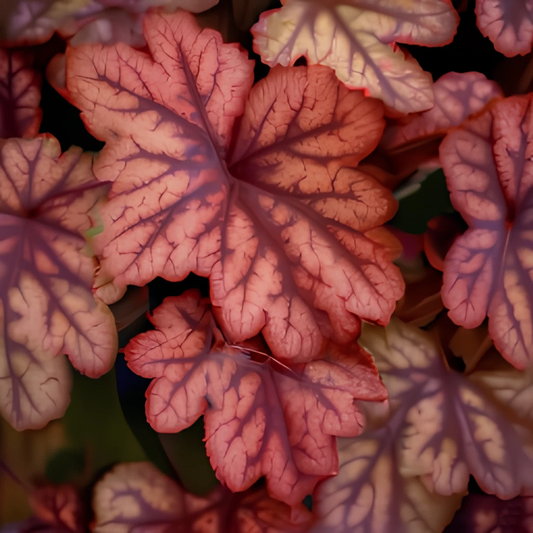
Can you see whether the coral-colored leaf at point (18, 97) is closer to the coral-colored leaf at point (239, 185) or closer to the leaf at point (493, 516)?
the coral-colored leaf at point (239, 185)

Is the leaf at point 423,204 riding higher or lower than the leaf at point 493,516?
higher

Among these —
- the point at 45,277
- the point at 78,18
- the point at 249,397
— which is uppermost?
the point at 78,18

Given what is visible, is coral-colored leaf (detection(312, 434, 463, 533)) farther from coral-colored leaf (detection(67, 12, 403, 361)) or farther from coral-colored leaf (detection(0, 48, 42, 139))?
coral-colored leaf (detection(0, 48, 42, 139))

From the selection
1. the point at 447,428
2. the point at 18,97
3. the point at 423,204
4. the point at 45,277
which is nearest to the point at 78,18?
the point at 18,97

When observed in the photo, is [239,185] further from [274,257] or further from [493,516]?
[493,516]

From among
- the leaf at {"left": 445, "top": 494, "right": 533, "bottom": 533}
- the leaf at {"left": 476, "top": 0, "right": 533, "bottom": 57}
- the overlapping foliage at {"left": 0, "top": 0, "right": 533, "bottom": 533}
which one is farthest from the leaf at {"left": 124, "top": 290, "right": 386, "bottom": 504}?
the leaf at {"left": 476, "top": 0, "right": 533, "bottom": 57}

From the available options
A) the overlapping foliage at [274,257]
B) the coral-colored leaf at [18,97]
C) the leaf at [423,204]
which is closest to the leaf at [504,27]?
the overlapping foliage at [274,257]
